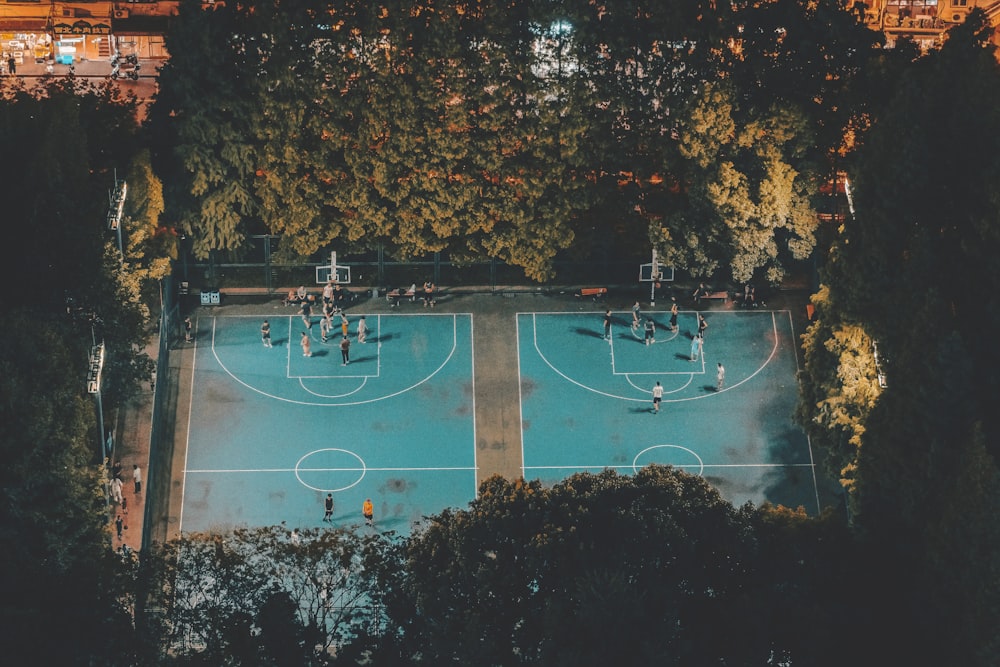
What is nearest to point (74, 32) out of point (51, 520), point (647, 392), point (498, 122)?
point (498, 122)

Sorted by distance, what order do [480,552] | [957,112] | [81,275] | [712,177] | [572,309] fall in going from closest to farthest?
1. [480,552]
2. [957,112]
3. [81,275]
4. [712,177]
5. [572,309]

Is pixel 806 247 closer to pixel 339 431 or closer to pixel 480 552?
pixel 339 431

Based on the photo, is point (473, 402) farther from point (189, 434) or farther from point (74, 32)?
point (74, 32)

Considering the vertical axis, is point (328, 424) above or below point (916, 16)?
→ below

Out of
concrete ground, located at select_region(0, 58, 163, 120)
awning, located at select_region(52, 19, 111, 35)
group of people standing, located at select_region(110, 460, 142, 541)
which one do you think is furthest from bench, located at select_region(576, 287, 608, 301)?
awning, located at select_region(52, 19, 111, 35)

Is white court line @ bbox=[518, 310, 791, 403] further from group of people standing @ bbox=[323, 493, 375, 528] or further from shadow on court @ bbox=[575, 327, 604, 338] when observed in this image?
group of people standing @ bbox=[323, 493, 375, 528]

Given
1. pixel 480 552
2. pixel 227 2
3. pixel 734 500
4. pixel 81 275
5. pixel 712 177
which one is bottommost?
pixel 480 552

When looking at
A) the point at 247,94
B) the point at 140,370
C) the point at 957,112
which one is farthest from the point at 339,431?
the point at 957,112

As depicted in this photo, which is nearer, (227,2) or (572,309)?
(227,2)
